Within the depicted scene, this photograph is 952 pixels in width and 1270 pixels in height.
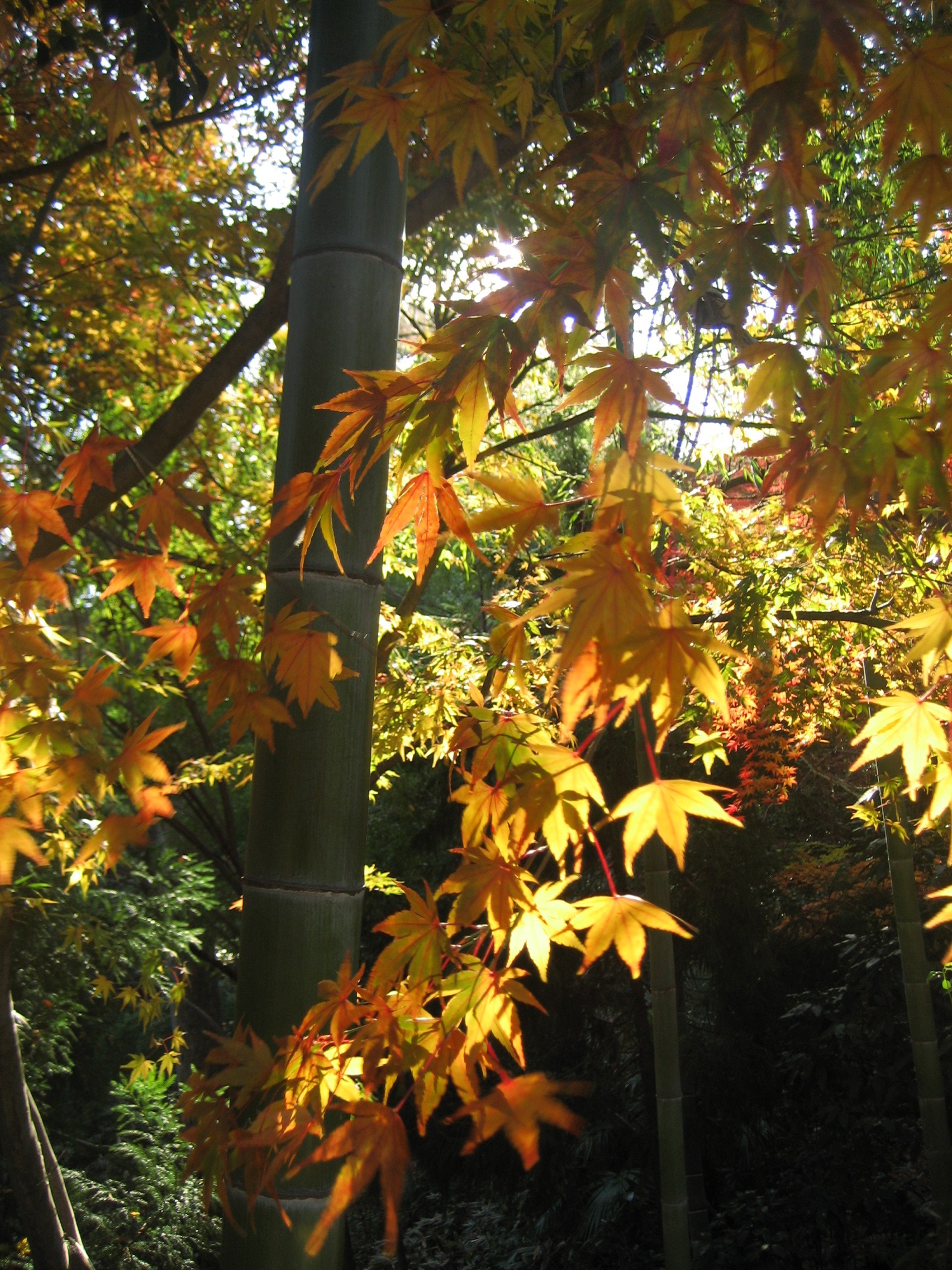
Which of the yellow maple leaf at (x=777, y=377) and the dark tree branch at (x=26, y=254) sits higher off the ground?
the dark tree branch at (x=26, y=254)

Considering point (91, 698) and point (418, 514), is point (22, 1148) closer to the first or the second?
point (91, 698)

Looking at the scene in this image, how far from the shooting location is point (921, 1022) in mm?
3383

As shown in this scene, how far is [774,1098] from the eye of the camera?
502 cm

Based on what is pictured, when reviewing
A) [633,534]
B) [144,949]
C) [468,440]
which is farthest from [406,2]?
[144,949]

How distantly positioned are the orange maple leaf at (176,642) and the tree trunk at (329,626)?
171 mm

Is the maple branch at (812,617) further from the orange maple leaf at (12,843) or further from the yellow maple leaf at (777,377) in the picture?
the orange maple leaf at (12,843)

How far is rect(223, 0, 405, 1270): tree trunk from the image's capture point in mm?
916

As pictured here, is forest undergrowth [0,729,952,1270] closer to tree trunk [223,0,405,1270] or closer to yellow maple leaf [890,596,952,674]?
yellow maple leaf [890,596,952,674]

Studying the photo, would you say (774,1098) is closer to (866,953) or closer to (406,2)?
(866,953)

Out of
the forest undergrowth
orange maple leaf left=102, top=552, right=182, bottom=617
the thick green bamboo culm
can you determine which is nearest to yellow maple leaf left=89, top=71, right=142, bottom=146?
orange maple leaf left=102, top=552, right=182, bottom=617

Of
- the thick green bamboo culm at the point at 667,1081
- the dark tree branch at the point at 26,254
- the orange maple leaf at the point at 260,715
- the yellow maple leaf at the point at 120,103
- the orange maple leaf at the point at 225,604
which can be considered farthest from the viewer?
the dark tree branch at the point at 26,254

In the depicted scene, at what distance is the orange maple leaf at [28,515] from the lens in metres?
1.11

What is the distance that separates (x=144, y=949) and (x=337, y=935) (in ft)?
13.1

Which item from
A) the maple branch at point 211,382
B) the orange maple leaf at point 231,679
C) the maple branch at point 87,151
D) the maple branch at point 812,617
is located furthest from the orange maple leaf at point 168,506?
the maple branch at point 87,151
